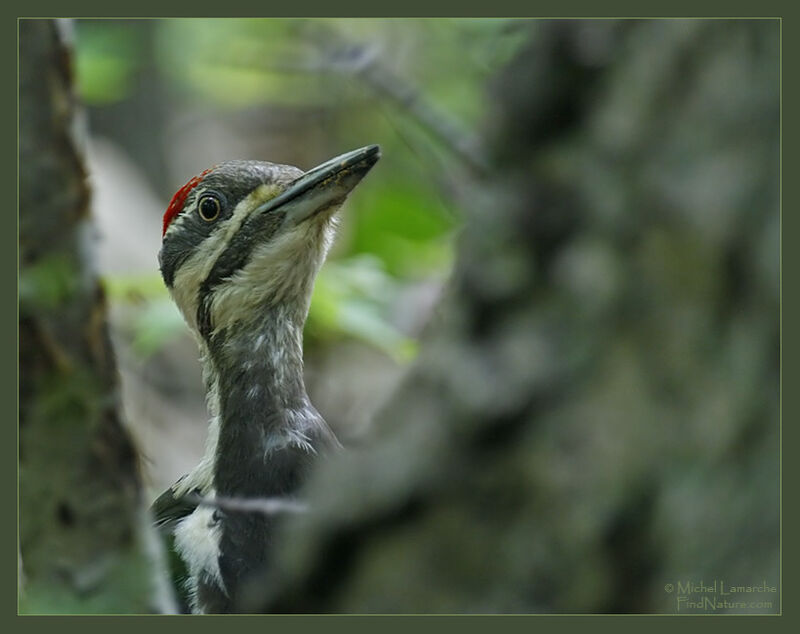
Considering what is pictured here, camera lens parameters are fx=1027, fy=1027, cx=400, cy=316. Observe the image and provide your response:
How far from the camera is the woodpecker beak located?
8.43ft

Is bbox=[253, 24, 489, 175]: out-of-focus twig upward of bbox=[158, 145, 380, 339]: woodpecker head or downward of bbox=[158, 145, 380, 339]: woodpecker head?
upward

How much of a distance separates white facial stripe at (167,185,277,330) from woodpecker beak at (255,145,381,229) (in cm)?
5

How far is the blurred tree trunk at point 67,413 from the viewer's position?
174cm

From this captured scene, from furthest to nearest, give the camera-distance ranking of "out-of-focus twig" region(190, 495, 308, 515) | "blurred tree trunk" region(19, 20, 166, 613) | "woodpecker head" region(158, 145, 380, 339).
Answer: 1. "woodpecker head" region(158, 145, 380, 339)
2. "out-of-focus twig" region(190, 495, 308, 515)
3. "blurred tree trunk" region(19, 20, 166, 613)

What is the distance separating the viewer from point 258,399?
9.27ft

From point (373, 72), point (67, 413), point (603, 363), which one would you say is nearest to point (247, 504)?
point (67, 413)

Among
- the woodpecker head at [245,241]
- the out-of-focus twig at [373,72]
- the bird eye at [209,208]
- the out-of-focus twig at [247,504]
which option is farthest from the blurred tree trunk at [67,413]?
the out-of-focus twig at [373,72]

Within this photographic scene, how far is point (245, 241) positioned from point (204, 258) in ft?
0.54

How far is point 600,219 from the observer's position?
969 mm

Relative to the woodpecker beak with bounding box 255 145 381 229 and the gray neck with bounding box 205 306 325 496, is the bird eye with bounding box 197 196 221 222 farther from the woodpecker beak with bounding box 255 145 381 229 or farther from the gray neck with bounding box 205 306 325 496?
the gray neck with bounding box 205 306 325 496

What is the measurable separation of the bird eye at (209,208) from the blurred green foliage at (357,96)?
0.38 metres

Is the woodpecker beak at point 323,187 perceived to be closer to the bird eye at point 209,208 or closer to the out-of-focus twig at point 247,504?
the bird eye at point 209,208

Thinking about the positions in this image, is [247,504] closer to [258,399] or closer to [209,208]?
[258,399]

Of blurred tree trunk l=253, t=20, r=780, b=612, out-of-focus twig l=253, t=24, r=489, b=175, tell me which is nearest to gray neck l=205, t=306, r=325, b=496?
out-of-focus twig l=253, t=24, r=489, b=175
